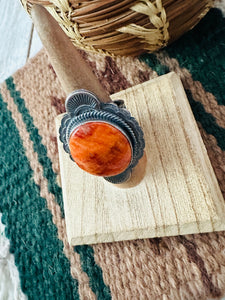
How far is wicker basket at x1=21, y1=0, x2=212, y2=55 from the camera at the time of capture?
367 mm

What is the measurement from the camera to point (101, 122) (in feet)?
0.96

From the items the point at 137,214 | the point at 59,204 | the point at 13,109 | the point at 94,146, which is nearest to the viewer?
the point at 94,146

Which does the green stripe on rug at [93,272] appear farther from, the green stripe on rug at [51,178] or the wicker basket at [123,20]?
the wicker basket at [123,20]

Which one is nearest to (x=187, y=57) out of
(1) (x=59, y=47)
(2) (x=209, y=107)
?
(2) (x=209, y=107)

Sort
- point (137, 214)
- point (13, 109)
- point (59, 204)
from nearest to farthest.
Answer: point (137, 214), point (59, 204), point (13, 109)

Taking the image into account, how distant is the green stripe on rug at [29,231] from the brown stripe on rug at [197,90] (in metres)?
0.30

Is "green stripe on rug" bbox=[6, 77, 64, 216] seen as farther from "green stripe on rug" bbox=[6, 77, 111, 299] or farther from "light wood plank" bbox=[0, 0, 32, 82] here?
"light wood plank" bbox=[0, 0, 32, 82]

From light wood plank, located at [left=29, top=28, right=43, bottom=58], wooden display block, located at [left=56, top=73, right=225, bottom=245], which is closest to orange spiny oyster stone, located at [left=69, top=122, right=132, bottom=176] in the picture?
wooden display block, located at [left=56, top=73, right=225, bottom=245]

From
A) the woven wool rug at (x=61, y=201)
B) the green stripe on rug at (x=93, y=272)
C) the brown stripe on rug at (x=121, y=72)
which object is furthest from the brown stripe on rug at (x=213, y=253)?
the brown stripe on rug at (x=121, y=72)

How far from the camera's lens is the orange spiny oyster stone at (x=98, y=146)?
286mm

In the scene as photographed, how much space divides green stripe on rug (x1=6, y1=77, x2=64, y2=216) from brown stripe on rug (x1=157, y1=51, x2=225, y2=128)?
0.85ft

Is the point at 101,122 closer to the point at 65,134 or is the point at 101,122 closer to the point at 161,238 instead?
the point at 65,134

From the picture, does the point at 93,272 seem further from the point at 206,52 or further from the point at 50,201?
the point at 206,52

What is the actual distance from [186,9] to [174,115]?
0.45 ft
